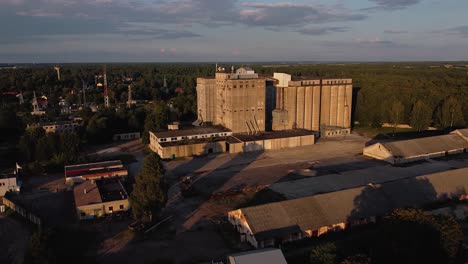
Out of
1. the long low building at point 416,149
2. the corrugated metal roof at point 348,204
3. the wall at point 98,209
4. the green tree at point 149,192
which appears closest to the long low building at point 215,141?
the long low building at point 416,149

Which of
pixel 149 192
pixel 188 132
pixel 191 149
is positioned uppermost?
pixel 188 132

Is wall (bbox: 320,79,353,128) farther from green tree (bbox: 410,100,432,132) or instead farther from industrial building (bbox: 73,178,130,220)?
industrial building (bbox: 73,178,130,220)

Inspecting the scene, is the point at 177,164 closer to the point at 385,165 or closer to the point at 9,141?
the point at 385,165

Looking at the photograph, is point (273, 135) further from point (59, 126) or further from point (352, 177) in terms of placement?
point (59, 126)

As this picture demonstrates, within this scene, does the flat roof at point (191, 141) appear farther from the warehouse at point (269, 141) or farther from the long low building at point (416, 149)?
the long low building at point (416, 149)

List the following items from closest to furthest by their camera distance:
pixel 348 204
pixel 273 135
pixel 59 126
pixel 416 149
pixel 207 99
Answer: pixel 348 204 < pixel 416 149 < pixel 273 135 < pixel 59 126 < pixel 207 99

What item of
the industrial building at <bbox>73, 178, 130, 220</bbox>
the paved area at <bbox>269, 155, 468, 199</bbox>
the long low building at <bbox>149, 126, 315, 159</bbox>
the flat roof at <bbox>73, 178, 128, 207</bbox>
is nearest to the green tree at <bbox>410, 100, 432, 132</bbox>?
the paved area at <bbox>269, 155, 468, 199</bbox>

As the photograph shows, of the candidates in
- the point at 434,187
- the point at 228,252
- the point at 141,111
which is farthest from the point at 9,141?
the point at 434,187

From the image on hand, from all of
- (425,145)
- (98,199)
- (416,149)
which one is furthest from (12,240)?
(425,145)
